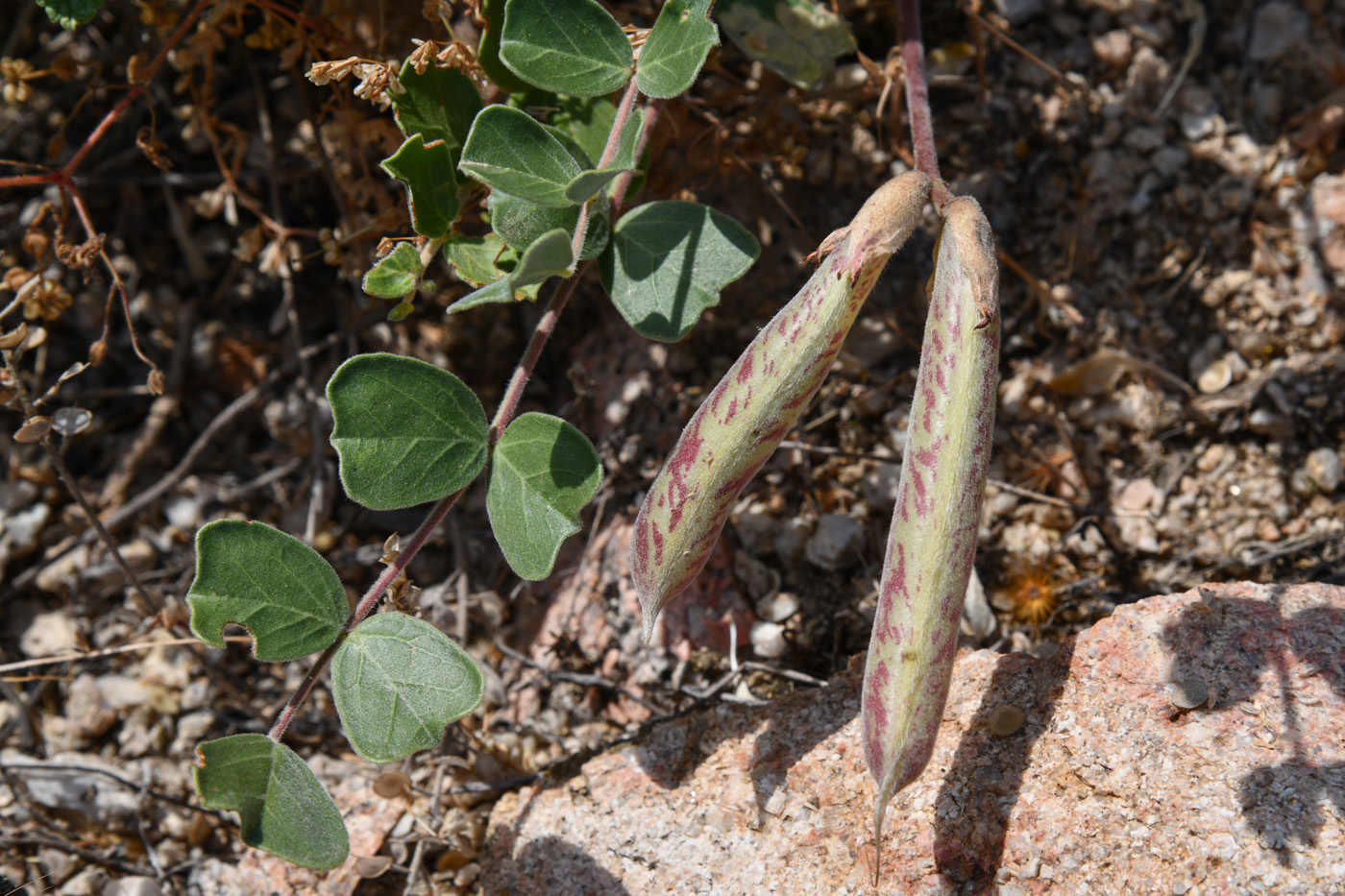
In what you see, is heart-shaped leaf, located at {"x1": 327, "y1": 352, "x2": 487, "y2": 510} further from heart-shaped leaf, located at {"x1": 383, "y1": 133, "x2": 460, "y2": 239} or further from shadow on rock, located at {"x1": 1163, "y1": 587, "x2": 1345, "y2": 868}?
shadow on rock, located at {"x1": 1163, "y1": 587, "x2": 1345, "y2": 868}

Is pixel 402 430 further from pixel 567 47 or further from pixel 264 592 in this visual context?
pixel 567 47

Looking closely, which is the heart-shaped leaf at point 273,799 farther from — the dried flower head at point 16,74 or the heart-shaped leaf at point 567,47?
the dried flower head at point 16,74

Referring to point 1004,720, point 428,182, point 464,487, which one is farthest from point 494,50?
point 1004,720

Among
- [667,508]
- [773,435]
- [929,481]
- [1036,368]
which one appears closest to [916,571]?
[929,481]

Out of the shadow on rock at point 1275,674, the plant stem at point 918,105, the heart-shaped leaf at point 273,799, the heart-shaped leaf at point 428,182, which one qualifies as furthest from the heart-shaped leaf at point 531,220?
the shadow on rock at point 1275,674

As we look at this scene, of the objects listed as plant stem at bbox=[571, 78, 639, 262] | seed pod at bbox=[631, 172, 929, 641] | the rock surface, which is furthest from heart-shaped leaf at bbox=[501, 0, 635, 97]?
the rock surface

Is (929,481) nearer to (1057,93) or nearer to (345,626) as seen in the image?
(345,626)

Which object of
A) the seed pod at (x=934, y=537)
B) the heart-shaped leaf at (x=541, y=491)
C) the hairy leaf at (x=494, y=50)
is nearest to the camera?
the seed pod at (x=934, y=537)
